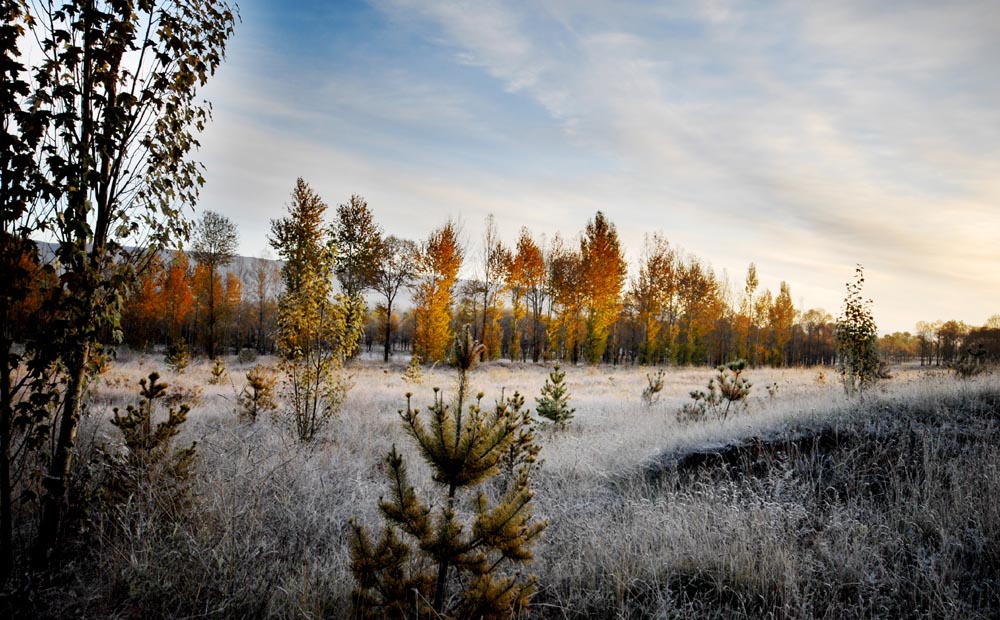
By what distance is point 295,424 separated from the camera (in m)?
7.77

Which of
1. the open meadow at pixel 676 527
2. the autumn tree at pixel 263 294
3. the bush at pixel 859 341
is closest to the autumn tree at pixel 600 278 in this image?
the bush at pixel 859 341

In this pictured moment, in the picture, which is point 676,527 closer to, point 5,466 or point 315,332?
point 5,466

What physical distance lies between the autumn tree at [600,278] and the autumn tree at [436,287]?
30.4ft

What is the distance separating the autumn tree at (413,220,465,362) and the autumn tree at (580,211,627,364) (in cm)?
927

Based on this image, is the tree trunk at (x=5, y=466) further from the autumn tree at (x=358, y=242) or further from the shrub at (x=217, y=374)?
the autumn tree at (x=358, y=242)

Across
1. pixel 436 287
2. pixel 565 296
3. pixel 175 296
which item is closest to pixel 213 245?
pixel 175 296

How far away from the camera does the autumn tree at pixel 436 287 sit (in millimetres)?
27078

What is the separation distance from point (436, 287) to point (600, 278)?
440 inches

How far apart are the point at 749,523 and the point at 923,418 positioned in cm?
401

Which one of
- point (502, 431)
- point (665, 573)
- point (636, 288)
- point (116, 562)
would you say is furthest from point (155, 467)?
point (636, 288)

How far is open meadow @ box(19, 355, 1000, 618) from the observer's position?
2.90 m

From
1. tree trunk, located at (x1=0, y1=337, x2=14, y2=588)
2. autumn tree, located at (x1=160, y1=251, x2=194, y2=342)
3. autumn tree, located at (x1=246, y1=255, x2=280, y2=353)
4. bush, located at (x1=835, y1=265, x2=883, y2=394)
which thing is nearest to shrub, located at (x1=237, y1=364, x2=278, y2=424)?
tree trunk, located at (x1=0, y1=337, x2=14, y2=588)

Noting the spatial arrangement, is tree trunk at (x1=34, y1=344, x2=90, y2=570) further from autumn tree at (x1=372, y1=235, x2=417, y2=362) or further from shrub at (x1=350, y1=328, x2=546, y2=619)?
autumn tree at (x1=372, y1=235, x2=417, y2=362)

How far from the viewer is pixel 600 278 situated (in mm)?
30719
